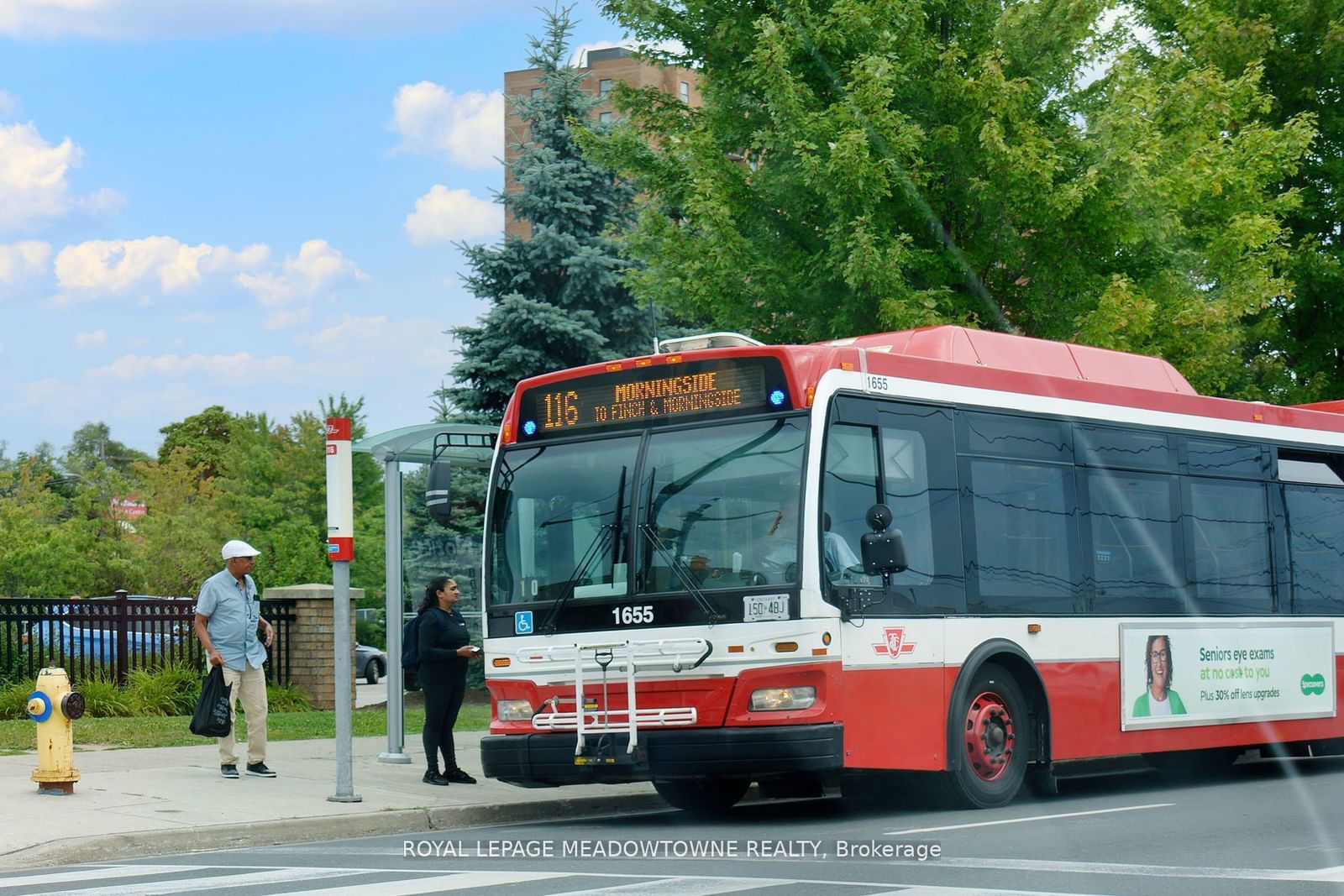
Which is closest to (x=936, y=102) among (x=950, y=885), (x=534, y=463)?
(x=534, y=463)

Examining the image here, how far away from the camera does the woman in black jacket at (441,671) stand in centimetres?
1319

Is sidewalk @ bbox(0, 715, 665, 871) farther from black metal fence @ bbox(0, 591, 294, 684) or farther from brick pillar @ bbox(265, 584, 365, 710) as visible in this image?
brick pillar @ bbox(265, 584, 365, 710)

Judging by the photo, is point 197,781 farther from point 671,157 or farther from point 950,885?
point 671,157

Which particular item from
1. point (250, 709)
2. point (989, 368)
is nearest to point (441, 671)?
point (250, 709)

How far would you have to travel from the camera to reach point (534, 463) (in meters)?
12.0

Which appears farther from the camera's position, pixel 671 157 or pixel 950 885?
pixel 671 157

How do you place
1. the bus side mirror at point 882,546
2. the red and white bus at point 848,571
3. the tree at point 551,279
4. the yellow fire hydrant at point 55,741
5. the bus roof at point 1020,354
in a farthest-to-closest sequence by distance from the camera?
the tree at point 551,279 → the bus roof at point 1020,354 → the yellow fire hydrant at point 55,741 → the red and white bus at point 848,571 → the bus side mirror at point 882,546

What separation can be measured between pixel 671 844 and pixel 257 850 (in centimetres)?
251

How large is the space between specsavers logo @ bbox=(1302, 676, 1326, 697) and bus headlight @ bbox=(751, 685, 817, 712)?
21.3 ft

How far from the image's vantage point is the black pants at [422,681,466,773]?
13180 mm

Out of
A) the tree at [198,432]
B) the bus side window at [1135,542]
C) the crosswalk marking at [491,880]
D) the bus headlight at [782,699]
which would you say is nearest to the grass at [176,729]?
the bus headlight at [782,699]

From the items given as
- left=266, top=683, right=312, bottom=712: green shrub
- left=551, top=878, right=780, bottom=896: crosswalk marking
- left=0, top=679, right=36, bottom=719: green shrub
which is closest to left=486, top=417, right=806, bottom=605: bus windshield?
left=551, top=878, right=780, bottom=896: crosswalk marking

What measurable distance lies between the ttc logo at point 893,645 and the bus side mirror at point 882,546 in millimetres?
555

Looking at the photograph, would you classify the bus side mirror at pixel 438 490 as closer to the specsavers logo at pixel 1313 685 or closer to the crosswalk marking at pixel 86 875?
the crosswalk marking at pixel 86 875
